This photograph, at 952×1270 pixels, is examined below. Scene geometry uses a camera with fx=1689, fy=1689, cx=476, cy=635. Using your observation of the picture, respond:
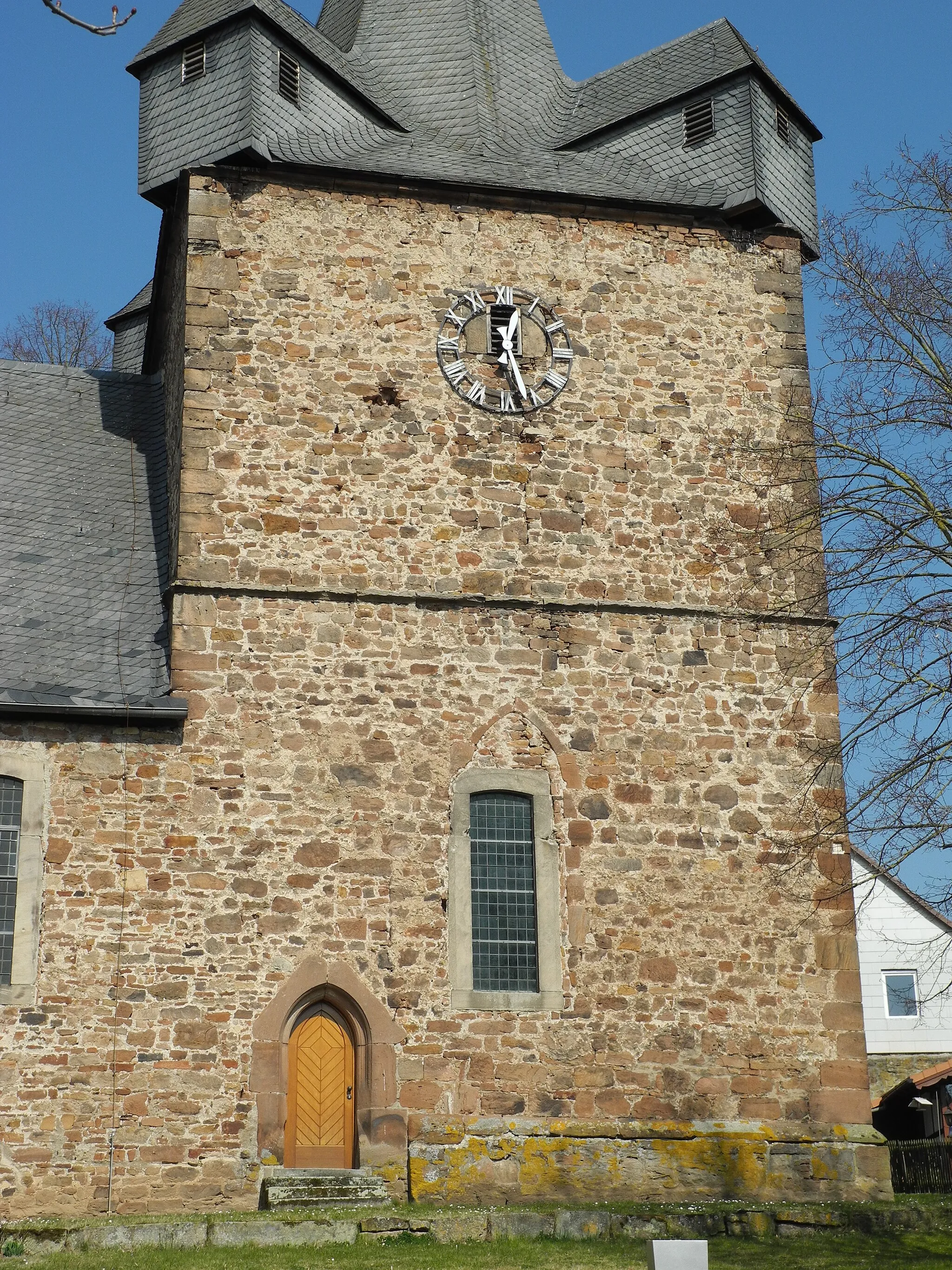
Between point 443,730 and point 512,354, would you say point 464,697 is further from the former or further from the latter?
point 512,354

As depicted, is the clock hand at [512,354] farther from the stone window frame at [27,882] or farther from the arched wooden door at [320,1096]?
the arched wooden door at [320,1096]

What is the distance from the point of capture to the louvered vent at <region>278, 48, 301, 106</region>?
51.8 feet

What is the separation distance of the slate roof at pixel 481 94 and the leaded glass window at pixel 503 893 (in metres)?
5.72

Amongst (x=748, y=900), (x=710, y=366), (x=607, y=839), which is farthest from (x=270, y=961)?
(x=710, y=366)

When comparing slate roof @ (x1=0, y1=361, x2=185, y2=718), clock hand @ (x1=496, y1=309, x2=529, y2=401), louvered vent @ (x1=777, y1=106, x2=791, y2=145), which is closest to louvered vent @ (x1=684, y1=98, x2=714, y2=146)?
louvered vent @ (x1=777, y1=106, x2=791, y2=145)

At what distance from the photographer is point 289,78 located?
1595cm

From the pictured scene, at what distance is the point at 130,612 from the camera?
14.3 m

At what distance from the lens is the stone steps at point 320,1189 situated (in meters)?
12.3

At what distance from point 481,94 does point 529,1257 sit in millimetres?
11500

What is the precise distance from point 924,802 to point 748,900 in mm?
2763

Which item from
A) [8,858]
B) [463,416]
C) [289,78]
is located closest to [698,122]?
[289,78]

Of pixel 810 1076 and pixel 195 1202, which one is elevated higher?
pixel 810 1076

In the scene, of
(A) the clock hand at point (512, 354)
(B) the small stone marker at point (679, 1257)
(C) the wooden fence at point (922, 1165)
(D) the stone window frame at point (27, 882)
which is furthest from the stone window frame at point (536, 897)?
(C) the wooden fence at point (922, 1165)

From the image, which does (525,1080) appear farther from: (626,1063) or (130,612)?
(130,612)
